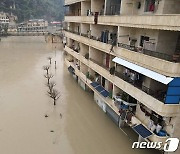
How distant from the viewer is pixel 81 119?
18891 mm

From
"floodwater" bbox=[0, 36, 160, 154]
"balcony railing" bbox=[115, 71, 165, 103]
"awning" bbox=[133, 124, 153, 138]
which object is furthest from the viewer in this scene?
"floodwater" bbox=[0, 36, 160, 154]

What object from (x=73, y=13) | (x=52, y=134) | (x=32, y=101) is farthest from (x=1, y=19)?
(x=52, y=134)

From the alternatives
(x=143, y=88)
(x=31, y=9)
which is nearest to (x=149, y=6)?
(x=143, y=88)

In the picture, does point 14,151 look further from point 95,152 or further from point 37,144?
point 95,152

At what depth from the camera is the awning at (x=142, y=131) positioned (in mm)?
11727

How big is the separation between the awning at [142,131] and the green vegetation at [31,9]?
384 ft

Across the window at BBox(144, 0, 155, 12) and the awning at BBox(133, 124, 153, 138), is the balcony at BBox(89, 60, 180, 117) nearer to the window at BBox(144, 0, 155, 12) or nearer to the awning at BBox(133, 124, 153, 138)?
the awning at BBox(133, 124, 153, 138)

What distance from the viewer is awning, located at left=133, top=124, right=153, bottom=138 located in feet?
38.5

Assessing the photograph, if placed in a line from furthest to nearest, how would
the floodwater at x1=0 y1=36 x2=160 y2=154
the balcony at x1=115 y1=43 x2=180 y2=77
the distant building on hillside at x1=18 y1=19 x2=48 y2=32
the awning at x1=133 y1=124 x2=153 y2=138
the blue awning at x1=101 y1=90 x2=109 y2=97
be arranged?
the distant building on hillside at x1=18 y1=19 x2=48 y2=32
the blue awning at x1=101 y1=90 x2=109 y2=97
the floodwater at x1=0 y1=36 x2=160 y2=154
the awning at x1=133 y1=124 x2=153 y2=138
the balcony at x1=115 y1=43 x2=180 y2=77

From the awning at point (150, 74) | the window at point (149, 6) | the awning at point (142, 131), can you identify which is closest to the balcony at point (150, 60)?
the awning at point (150, 74)

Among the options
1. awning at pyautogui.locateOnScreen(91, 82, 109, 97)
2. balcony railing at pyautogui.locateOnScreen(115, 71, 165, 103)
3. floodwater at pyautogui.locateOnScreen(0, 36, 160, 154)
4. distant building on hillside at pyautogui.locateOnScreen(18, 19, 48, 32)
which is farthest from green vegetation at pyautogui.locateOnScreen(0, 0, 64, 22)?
balcony railing at pyautogui.locateOnScreen(115, 71, 165, 103)

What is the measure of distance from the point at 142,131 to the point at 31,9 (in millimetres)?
133988

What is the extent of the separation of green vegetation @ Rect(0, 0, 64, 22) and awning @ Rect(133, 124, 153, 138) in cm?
11700

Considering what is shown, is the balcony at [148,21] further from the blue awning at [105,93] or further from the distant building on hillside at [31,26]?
the distant building on hillside at [31,26]
